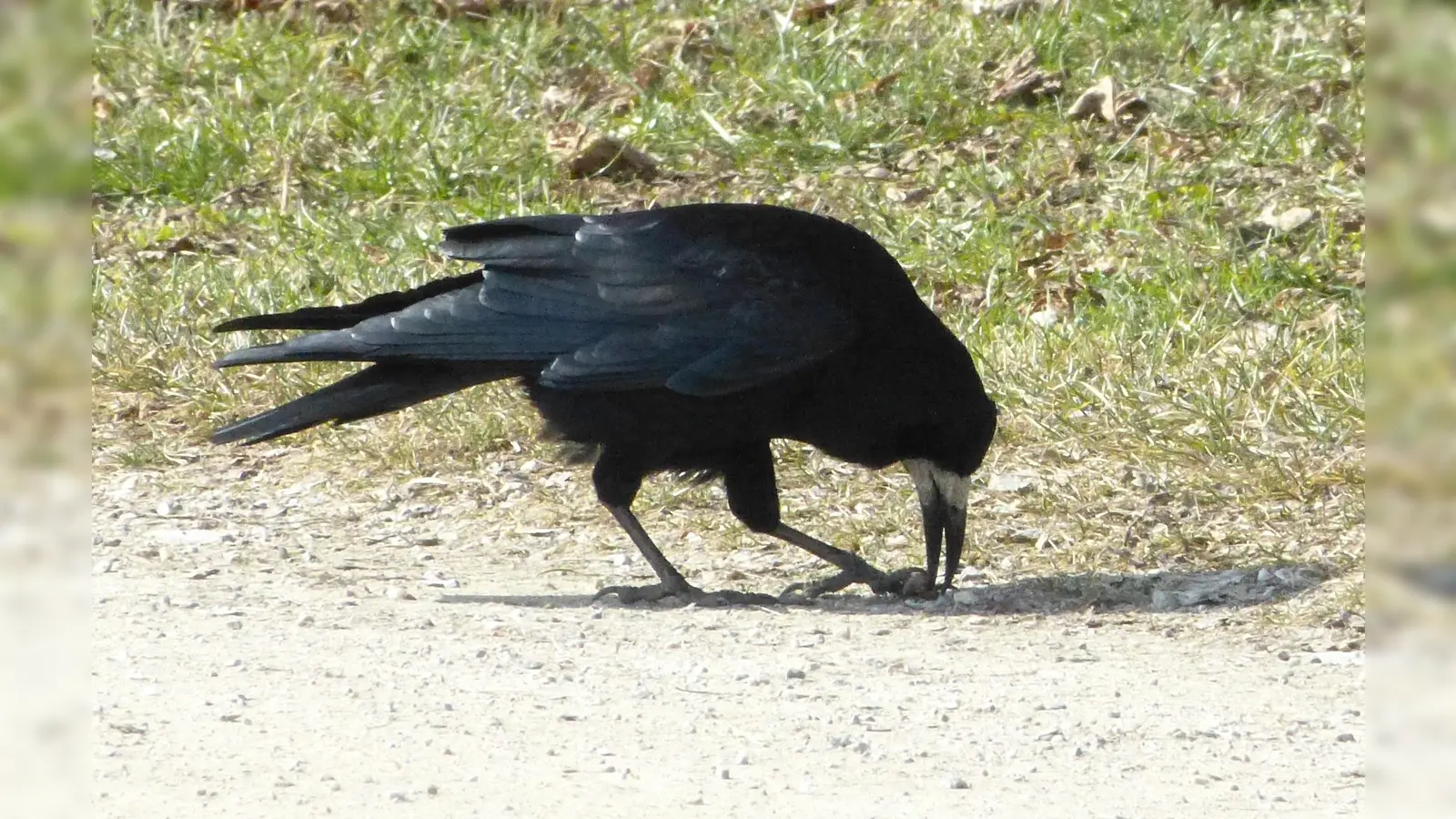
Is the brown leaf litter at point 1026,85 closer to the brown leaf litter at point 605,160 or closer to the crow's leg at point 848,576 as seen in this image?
the brown leaf litter at point 605,160

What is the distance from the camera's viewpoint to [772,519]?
477 cm

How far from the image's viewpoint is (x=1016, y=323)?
21.0 feet

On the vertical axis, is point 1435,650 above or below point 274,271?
below

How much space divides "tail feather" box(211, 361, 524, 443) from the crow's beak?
1083 millimetres

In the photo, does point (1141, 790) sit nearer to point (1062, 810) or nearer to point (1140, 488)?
point (1062, 810)

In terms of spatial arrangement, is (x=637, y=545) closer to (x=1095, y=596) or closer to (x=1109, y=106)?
(x=1095, y=596)

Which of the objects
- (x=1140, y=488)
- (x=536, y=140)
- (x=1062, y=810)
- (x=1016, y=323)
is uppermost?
(x=536, y=140)

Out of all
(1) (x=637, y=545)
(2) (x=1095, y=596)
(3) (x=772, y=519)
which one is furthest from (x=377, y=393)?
(2) (x=1095, y=596)

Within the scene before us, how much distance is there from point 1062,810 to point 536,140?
5803mm

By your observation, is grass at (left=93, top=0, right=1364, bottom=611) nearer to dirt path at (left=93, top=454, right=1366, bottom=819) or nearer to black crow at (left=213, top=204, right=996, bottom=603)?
black crow at (left=213, top=204, right=996, bottom=603)

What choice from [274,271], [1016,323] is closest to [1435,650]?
[1016,323]

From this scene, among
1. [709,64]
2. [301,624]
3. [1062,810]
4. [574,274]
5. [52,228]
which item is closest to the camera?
[52,228]

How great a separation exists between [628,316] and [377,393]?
673 mm

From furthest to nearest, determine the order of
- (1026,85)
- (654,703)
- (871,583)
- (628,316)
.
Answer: (1026,85)
(871,583)
(628,316)
(654,703)
